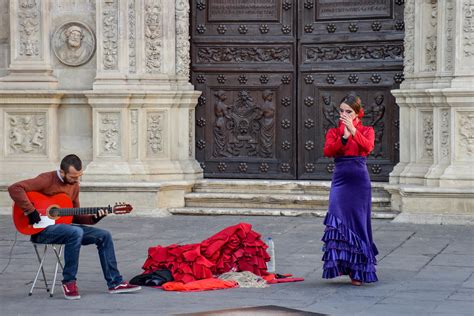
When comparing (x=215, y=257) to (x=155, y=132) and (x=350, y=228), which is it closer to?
(x=350, y=228)

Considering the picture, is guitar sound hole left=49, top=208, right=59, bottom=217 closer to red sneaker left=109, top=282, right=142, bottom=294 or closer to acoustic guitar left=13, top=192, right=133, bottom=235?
acoustic guitar left=13, top=192, right=133, bottom=235

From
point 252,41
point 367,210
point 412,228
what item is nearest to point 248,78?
point 252,41

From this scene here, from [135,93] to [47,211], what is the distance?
18.7 ft

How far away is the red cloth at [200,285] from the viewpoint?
1060cm

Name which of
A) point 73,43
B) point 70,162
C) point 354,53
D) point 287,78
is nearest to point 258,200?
point 287,78

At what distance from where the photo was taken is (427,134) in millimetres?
15195

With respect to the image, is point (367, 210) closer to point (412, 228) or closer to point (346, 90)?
point (412, 228)

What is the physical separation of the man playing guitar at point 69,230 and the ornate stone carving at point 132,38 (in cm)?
566

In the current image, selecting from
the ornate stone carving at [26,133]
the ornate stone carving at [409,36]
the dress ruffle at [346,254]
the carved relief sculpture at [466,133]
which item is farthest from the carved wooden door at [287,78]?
the dress ruffle at [346,254]

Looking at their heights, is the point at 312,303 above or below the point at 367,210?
below

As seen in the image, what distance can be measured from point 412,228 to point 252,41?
3.61 meters

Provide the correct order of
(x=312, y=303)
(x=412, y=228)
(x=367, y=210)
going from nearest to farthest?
(x=312, y=303) → (x=367, y=210) → (x=412, y=228)

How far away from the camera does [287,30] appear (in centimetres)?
1642

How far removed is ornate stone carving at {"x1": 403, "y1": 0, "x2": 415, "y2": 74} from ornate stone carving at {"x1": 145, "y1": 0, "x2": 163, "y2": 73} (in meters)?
3.11
